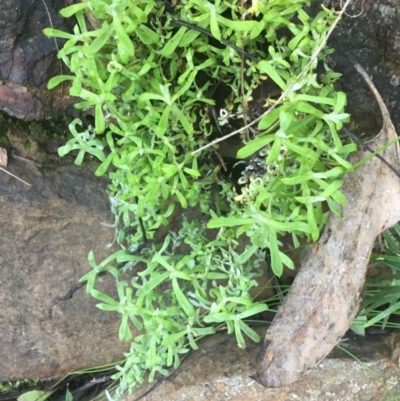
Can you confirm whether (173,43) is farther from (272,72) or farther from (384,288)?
(384,288)

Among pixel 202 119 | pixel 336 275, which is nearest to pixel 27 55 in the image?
pixel 202 119

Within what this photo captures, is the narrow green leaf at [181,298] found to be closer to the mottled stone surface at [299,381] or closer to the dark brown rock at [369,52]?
the mottled stone surface at [299,381]

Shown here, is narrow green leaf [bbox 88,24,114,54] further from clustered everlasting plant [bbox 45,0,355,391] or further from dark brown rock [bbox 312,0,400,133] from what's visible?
dark brown rock [bbox 312,0,400,133]

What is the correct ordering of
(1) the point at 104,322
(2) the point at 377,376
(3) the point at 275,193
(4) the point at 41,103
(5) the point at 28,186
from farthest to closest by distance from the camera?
(1) the point at 104,322
(2) the point at 377,376
(5) the point at 28,186
(4) the point at 41,103
(3) the point at 275,193

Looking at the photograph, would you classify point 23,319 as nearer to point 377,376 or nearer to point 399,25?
point 377,376

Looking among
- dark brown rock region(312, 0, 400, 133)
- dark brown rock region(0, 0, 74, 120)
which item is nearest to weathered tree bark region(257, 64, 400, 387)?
dark brown rock region(312, 0, 400, 133)

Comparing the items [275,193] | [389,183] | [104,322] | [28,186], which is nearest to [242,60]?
[275,193]
